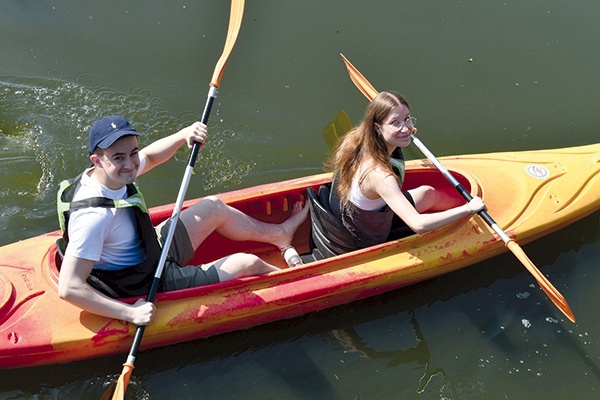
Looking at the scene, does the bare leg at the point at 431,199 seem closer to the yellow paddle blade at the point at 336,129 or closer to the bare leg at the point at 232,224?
the bare leg at the point at 232,224

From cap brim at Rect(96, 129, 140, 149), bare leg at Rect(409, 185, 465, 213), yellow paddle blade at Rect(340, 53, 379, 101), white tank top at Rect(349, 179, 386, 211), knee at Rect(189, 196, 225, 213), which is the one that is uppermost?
cap brim at Rect(96, 129, 140, 149)

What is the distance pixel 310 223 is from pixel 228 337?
103 cm

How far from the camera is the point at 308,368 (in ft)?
15.3

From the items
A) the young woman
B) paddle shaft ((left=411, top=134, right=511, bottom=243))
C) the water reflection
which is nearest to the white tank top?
the young woman

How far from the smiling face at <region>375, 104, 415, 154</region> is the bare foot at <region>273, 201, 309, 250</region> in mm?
1002

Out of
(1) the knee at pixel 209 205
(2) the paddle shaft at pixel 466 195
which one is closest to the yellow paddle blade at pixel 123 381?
(1) the knee at pixel 209 205

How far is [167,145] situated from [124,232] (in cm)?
64

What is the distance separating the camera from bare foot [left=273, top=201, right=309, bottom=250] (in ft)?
16.4

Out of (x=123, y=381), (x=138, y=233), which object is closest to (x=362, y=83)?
(x=138, y=233)

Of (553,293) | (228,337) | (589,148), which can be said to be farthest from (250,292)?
(589,148)

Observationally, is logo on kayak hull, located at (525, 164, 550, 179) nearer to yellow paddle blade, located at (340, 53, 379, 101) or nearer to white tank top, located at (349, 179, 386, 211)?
yellow paddle blade, located at (340, 53, 379, 101)

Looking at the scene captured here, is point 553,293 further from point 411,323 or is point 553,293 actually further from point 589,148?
point 589,148

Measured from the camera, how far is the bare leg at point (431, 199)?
4.98 m

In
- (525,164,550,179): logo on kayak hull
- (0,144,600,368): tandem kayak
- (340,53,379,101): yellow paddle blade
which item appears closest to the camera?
(0,144,600,368): tandem kayak
